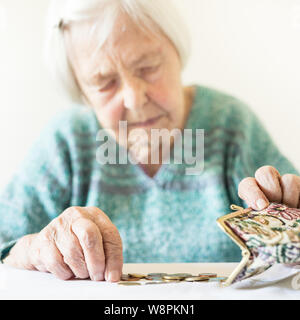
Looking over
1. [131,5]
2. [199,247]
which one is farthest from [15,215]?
[131,5]

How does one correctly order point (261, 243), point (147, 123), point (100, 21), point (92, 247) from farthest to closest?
point (147, 123) < point (100, 21) < point (92, 247) < point (261, 243)

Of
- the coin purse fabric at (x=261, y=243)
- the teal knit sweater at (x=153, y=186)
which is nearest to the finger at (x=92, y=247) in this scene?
the coin purse fabric at (x=261, y=243)

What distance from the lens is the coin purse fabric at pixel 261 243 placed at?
0.46 m

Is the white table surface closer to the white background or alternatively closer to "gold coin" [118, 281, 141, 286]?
"gold coin" [118, 281, 141, 286]

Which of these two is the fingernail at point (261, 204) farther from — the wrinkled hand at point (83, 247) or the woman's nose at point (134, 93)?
the woman's nose at point (134, 93)

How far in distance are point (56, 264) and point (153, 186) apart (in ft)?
1.64

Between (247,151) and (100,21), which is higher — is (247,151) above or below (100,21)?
below

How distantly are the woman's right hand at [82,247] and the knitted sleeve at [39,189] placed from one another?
1.24ft

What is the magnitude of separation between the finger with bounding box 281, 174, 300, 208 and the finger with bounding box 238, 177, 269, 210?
4 cm

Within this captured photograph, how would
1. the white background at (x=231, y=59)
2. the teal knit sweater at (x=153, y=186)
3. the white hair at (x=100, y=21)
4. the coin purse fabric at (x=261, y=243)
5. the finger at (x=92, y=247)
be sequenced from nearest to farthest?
the coin purse fabric at (x=261, y=243) < the finger at (x=92, y=247) < the white hair at (x=100, y=21) < the teal knit sweater at (x=153, y=186) < the white background at (x=231, y=59)

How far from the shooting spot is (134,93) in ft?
3.15

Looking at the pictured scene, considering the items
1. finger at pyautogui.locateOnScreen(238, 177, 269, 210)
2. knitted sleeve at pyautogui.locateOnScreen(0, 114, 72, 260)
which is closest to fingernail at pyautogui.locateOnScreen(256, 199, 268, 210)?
finger at pyautogui.locateOnScreen(238, 177, 269, 210)

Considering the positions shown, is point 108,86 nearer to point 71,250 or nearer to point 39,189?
point 39,189

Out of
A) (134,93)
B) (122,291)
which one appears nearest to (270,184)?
(122,291)
